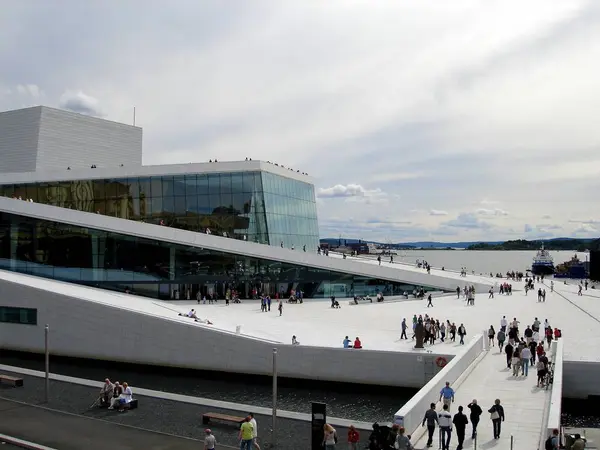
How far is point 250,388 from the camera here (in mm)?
21406

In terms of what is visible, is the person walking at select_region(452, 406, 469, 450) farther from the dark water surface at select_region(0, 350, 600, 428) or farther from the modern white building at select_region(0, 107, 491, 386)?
the modern white building at select_region(0, 107, 491, 386)

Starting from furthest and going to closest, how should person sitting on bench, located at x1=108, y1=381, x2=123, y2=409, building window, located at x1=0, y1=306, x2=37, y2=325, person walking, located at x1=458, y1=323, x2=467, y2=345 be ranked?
building window, located at x1=0, y1=306, x2=37, y2=325 → person walking, located at x1=458, y1=323, x2=467, y2=345 → person sitting on bench, located at x1=108, y1=381, x2=123, y2=409

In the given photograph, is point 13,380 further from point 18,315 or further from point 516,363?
point 516,363

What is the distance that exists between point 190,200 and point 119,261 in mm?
5224

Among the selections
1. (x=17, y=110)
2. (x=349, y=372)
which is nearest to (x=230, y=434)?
(x=349, y=372)

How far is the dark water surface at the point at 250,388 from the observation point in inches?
746

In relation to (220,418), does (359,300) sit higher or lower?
higher

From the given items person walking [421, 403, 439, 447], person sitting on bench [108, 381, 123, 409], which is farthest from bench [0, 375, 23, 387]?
person walking [421, 403, 439, 447]

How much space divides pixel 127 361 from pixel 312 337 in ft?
24.7

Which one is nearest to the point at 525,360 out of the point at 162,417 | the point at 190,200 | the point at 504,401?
the point at 504,401

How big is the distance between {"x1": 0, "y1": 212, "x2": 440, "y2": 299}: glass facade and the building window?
6.35 meters

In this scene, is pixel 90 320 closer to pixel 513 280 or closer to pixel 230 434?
pixel 230 434

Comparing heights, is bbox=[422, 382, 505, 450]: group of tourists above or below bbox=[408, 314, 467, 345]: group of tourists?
below

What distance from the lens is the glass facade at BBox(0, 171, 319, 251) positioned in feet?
117
